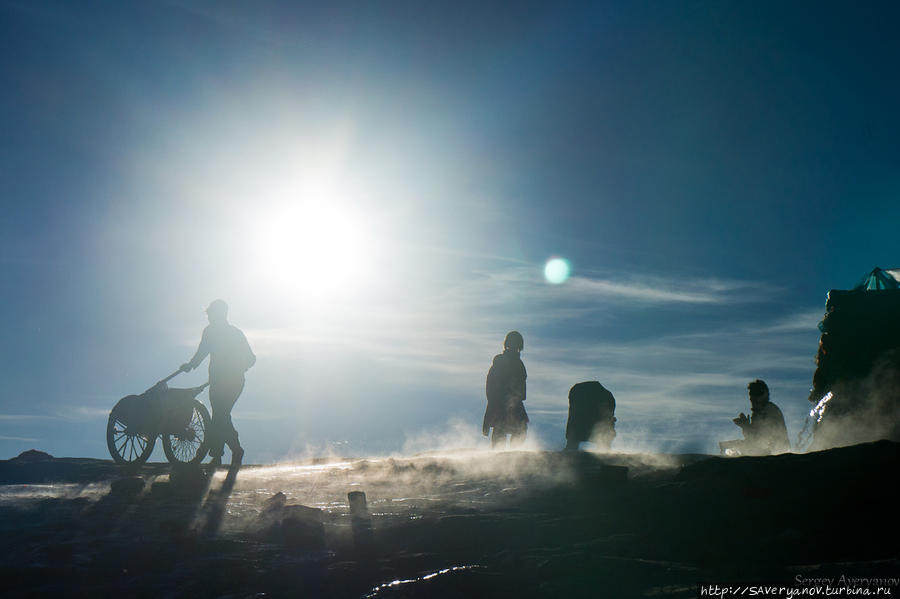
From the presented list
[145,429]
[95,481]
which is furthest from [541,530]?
[145,429]

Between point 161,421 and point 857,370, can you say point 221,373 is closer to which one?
point 161,421

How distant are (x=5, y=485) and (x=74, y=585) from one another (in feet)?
17.3

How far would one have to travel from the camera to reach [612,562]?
5.45 meters

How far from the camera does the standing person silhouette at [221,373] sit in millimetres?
12409

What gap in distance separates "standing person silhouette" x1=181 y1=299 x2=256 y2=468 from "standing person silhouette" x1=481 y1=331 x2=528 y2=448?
19.1ft

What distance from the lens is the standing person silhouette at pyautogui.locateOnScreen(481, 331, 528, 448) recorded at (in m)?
15.4

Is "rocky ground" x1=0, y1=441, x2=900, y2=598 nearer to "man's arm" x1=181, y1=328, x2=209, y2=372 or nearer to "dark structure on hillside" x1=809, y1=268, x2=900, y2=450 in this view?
"man's arm" x1=181, y1=328, x2=209, y2=372

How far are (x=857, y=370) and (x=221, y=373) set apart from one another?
11.8 metres

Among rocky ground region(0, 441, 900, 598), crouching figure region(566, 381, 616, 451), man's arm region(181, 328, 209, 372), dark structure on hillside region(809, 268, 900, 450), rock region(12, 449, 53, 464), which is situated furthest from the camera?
crouching figure region(566, 381, 616, 451)

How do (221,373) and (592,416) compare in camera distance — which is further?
(592,416)

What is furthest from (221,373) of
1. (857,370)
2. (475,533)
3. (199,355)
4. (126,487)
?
(857,370)

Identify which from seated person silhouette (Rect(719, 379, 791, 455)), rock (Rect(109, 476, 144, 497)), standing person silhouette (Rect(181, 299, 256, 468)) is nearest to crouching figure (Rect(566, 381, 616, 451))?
seated person silhouette (Rect(719, 379, 791, 455))

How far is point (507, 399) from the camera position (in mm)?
15461

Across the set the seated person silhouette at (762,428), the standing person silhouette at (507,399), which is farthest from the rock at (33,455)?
the seated person silhouette at (762,428)
